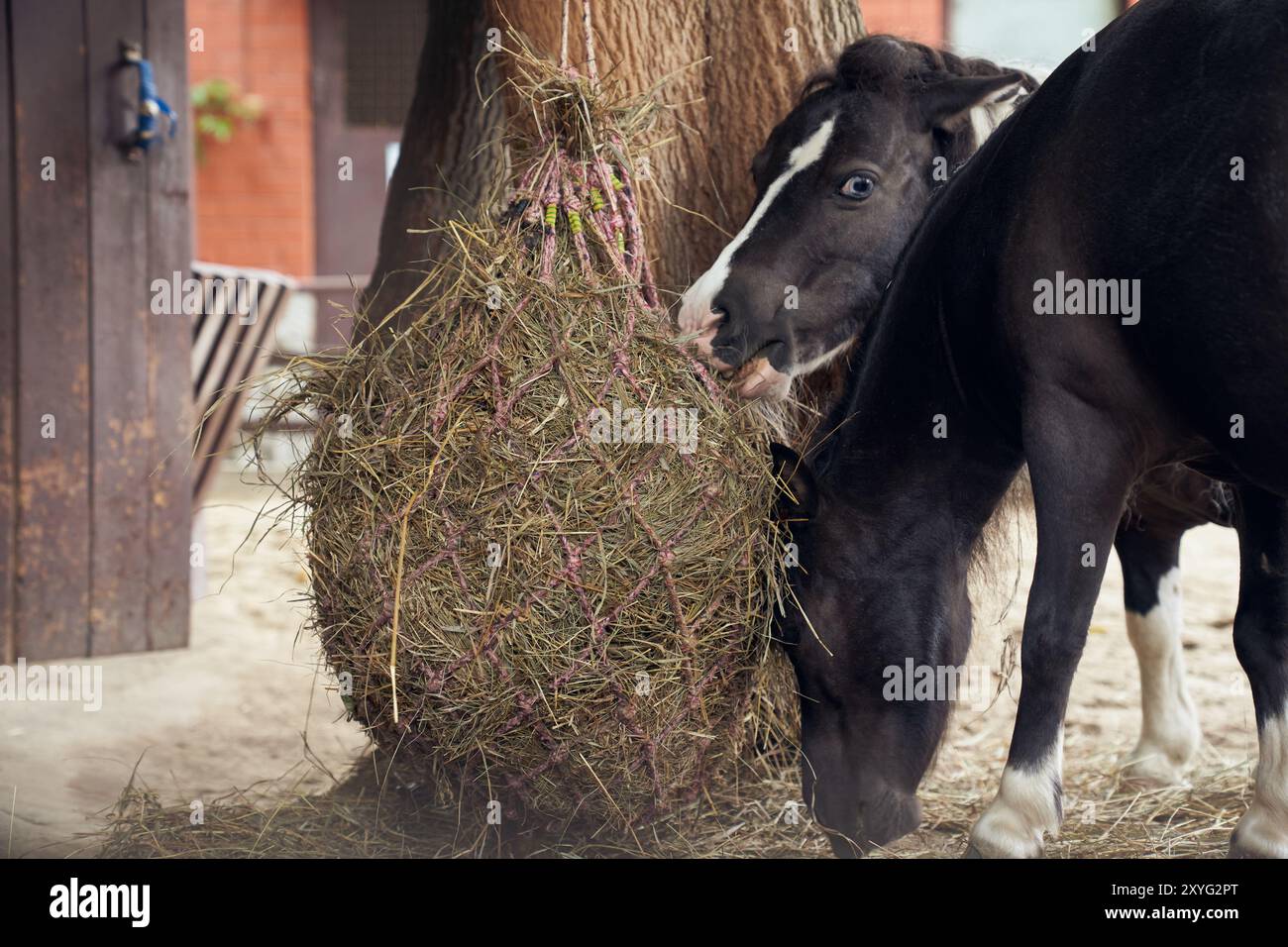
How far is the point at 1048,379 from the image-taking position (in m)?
2.28

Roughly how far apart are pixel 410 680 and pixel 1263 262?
172 centimetres

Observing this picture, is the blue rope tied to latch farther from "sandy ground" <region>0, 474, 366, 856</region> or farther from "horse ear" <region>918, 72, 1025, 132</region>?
"horse ear" <region>918, 72, 1025, 132</region>

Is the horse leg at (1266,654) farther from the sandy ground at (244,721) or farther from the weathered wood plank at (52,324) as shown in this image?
the weathered wood plank at (52,324)

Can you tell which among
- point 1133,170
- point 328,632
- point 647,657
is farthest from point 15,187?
point 1133,170

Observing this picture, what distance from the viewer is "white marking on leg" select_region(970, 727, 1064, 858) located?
230 cm

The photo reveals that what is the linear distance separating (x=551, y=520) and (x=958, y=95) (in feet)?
4.84

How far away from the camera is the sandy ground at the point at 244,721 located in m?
3.21

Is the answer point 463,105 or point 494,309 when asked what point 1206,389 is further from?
point 463,105

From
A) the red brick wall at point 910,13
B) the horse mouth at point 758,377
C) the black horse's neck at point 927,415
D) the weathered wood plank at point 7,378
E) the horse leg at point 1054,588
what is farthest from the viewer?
the red brick wall at point 910,13

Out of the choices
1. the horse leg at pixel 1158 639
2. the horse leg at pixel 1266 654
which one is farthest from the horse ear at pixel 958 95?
the horse leg at pixel 1158 639

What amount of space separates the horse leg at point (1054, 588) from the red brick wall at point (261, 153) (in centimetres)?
960

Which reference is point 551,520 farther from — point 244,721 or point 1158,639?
point 244,721

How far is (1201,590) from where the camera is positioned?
5.79 m

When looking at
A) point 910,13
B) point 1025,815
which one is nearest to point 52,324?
point 1025,815
